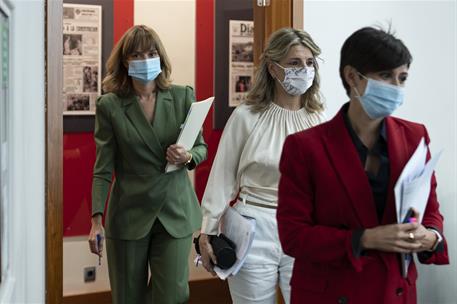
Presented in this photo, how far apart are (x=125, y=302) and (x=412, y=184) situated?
1.65 m

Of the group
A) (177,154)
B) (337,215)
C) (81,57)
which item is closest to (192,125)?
(177,154)

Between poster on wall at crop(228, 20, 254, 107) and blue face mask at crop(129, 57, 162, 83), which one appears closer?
blue face mask at crop(129, 57, 162, 83)

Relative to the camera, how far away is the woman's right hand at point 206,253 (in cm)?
211

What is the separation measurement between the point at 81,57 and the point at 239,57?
1026mm

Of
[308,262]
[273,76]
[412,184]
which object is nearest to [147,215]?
[273,76]

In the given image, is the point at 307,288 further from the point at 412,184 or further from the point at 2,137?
the point at 2,137

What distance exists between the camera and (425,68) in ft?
10.5

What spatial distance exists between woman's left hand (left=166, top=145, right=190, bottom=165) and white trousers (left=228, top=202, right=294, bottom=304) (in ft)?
1.72

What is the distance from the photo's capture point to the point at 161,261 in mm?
2592

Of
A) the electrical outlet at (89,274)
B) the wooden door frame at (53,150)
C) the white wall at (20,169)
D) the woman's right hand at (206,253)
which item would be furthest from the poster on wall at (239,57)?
the white wall at (20,169)

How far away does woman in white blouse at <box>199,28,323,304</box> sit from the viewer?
6.73ft

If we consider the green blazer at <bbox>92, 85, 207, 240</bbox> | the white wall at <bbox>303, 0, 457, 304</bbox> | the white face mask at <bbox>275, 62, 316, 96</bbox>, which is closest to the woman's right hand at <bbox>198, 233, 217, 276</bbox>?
the green blazer at <bbox>92, 85, 207, 240</bbox>

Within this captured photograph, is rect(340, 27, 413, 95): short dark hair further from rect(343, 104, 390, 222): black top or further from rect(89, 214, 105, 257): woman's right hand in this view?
rect(89, 214, 105, 257): woman's right hand

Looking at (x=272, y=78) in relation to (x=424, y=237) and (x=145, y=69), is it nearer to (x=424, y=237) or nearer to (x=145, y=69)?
(x=145, y=69)
